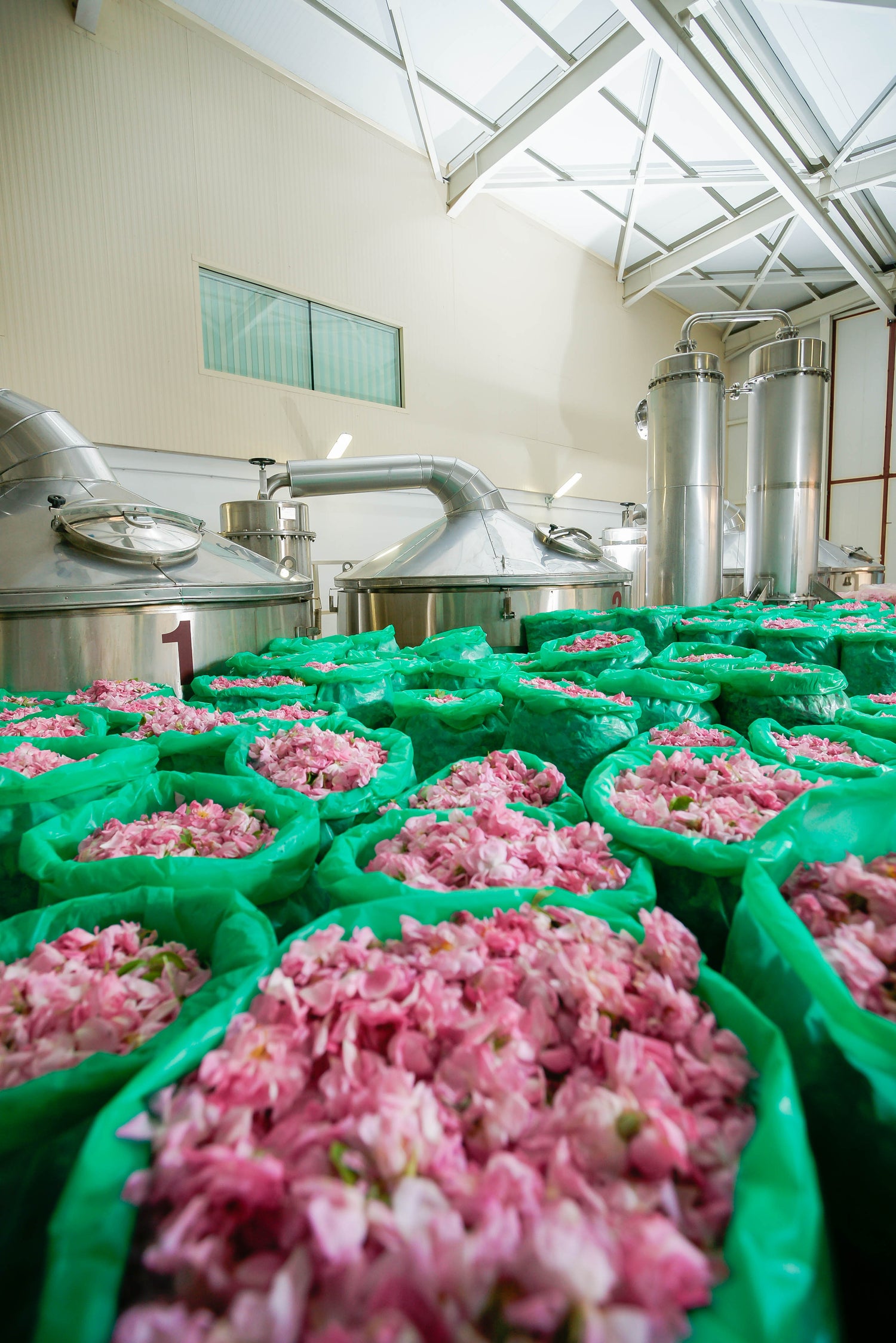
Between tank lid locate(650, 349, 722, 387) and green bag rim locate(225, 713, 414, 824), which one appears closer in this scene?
green bag rim locate(225, 713, 414, 824)

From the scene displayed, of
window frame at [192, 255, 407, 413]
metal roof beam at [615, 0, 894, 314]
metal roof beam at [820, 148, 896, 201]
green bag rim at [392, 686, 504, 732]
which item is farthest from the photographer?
metal roof beam at [820, 148, 896, 201]

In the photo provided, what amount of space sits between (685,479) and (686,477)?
0.02m

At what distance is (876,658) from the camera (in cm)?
246

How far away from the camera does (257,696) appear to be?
77.9 inches

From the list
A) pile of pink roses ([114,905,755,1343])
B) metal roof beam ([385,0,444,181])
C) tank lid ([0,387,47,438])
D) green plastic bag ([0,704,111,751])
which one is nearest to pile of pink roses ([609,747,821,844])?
pile of pink roses ([114,905,755,1343])

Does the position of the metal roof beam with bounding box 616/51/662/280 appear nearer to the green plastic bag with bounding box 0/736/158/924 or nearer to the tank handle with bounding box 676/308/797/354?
the tank handle with bounding box 676/308/797/354

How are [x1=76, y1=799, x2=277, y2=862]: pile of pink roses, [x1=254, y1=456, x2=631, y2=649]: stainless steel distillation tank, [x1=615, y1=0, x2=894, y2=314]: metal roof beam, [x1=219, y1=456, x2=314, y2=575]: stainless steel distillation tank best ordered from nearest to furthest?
[x1=76, y1=799, x2=277, y2=862]: pile of pink roses, [x1=254, y1=456, x2=631, y2=649]: stainless steel distillation tank, [x1=615, y1=0, x2=894, y2=314]: metal roof beam, [x1=219, y1=456, x2=314, y2=575]: stainless steel distillation tank

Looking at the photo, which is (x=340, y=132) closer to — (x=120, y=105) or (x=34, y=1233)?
(x=120, y=105)

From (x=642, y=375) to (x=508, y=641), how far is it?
780 centimetres

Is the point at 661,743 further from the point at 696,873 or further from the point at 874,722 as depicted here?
the point at 696,873

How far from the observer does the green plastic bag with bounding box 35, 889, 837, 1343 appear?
381mm

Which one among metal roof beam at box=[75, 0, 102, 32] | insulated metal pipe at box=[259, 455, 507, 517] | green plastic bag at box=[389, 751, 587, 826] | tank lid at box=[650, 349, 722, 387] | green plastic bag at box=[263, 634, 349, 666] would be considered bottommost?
green plastic bag at box=[389, 751, 587, 826]

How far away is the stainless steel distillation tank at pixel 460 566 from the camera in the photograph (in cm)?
385

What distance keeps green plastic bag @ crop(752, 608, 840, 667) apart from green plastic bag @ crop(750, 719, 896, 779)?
3.62 ft
